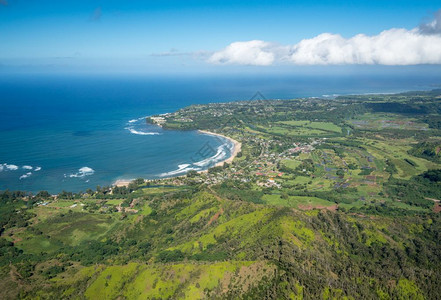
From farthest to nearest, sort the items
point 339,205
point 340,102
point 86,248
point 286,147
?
point 340,102
point 286,147
point 339,205
point 86,248

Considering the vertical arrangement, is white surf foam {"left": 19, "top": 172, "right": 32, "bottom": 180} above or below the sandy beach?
above

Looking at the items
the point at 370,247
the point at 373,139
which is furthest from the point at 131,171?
the point at 373,139

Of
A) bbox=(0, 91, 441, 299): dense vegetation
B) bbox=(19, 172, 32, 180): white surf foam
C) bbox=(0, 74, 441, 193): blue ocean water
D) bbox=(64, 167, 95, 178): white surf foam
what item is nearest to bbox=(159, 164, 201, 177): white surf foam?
bbox=(0, 74, 441, 193): blue ocean water

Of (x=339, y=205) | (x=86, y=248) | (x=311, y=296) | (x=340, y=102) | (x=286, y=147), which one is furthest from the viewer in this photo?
(x=340, y=102)

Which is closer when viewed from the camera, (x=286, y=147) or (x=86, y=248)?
(x=86, y=248)

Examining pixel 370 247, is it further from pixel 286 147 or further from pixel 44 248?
pixel 286 147

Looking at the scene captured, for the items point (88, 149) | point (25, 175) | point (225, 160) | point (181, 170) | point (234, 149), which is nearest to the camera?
point (25, 175)

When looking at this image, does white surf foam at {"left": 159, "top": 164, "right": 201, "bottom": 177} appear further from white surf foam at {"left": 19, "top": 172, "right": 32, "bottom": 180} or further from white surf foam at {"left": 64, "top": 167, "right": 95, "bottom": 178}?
white surf foam at {"left": 19, "top": 172, "right": 32, "bottom": 180}

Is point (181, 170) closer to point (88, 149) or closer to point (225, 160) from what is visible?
point (225, 160)

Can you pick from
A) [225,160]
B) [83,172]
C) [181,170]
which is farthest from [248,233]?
[83,172]
